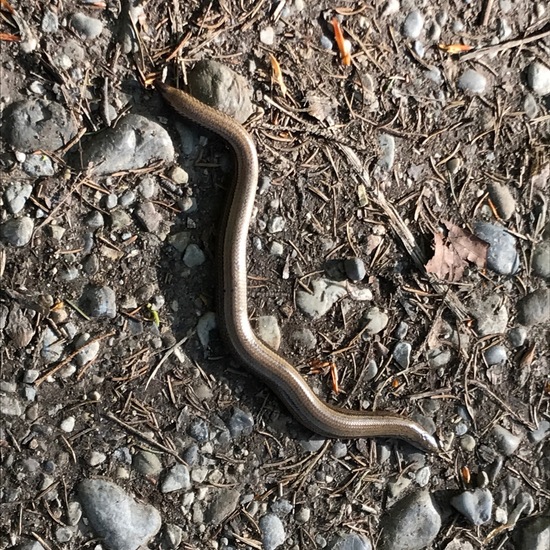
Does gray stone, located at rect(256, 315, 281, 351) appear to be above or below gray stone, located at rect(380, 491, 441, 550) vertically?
above

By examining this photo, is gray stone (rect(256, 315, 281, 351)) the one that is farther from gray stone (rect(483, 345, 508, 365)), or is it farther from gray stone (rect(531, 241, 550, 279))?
gray stone (rect(531, 241, 550, 279))

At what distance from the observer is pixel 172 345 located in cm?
339

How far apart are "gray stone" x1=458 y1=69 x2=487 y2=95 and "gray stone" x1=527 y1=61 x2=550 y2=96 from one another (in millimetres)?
312

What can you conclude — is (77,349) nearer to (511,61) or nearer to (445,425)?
(445,425)

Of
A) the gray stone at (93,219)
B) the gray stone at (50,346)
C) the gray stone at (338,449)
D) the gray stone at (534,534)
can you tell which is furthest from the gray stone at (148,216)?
the gray stone at (534,534)

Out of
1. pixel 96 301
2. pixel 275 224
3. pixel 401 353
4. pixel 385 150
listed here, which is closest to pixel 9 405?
pixel 96 301

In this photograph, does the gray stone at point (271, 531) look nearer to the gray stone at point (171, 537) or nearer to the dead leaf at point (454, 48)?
the gray stone at point (171, 537)

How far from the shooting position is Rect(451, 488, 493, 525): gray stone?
12.3 ft

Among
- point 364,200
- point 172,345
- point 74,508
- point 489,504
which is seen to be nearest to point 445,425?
point 489,504

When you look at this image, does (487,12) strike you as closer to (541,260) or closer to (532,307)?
(541,260)

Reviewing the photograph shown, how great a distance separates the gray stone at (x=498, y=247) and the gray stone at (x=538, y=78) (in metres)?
0.87

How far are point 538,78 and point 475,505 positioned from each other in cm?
259

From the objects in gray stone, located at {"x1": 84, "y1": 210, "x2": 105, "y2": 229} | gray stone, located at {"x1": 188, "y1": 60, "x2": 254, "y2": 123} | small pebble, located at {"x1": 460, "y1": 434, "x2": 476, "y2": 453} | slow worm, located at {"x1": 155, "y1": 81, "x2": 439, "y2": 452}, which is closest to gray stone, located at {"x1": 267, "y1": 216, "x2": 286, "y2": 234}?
slow worm, located at {"x1": 155, "y1": 81, "x2": 439, "y2": 452}

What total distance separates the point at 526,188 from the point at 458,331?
0.97 m
